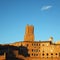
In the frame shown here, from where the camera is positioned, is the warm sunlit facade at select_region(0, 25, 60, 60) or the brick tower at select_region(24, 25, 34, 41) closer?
the warm sunlit facade at select_region(0, 25, 60, 60)

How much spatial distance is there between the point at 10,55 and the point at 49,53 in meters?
31.1

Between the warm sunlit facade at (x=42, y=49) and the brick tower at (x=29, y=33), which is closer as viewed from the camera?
the warm sunlit facade at (x=42, y=49)

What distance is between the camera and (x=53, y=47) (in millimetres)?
117562

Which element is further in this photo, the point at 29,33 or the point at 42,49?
the point at 29,33

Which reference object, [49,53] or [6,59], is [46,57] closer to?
[49,53]

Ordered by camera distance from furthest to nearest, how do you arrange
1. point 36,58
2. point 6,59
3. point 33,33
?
point 33,33 < point 36,58 < point 6,59

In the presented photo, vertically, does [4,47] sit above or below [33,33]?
below

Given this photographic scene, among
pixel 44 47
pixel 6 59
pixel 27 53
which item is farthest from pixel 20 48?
pixel 6 59

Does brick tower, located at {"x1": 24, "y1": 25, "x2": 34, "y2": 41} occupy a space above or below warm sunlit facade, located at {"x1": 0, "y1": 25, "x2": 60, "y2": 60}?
above

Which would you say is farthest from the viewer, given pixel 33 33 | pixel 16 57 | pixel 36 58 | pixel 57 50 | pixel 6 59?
pixel 33 33

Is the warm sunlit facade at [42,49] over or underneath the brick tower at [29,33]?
underneath

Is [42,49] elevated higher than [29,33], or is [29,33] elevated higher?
[29,33]

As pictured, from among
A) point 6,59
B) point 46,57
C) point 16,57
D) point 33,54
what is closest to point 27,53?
point 33,54

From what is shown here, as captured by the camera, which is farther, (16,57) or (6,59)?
(16,57)
